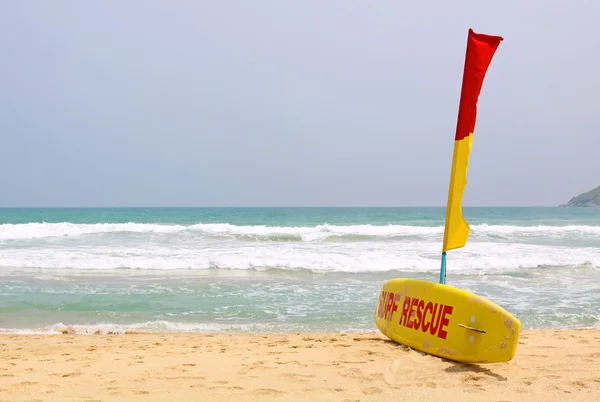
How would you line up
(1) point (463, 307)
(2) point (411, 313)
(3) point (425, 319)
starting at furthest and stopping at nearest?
1. (2) point (411, 313)
2. (3) point (425, 319)
3. (1) point (463, 307)

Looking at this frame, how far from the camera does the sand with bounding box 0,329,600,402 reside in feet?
11.1

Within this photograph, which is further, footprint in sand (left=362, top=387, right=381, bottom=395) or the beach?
the beach

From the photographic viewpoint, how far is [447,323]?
14.1ft

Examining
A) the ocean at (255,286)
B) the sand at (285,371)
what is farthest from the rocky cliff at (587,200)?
the sand at (285,371)

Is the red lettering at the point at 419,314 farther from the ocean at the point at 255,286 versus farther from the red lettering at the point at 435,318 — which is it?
the ocean at the point at 255,286

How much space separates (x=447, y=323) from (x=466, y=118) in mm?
1753

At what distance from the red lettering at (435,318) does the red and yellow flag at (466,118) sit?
0.57 m

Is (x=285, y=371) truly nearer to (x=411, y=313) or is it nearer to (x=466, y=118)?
(x=411, y=313)

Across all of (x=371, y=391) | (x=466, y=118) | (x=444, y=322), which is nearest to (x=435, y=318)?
(x=444, y=322)

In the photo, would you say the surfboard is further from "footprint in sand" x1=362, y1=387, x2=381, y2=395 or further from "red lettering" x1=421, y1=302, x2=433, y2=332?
"footprint in sand" x1=362, y1=387, x2=381, y2=395

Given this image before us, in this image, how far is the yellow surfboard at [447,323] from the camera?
392 centimetres

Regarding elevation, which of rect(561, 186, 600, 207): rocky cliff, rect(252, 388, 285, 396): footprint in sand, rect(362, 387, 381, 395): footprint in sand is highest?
rect(561, 186, 600, 207): rocky cliff

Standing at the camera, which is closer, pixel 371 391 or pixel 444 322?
pixel 371 391

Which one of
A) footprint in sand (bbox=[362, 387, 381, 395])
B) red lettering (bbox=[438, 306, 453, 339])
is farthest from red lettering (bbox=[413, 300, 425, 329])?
footprint in sand (bbox=[362, 387, 381, 395])
